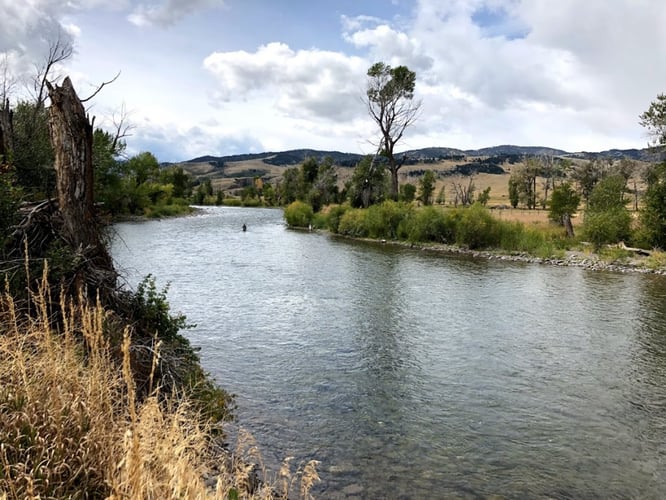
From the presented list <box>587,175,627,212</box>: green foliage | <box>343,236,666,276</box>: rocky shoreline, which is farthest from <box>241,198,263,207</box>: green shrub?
<box>587,175,627,212</box>: green foliage

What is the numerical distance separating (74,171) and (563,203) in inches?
1516

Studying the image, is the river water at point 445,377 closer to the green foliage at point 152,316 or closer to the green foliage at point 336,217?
the green foliage at point 152,316

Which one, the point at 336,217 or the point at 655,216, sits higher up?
the point at 336,217

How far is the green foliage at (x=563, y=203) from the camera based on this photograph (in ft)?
126

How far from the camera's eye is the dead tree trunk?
296 inches

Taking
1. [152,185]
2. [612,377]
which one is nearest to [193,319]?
[612,377]

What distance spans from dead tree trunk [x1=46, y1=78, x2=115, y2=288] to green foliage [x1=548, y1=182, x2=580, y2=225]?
37.5 metres

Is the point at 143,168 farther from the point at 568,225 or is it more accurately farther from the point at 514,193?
the point at 568,225

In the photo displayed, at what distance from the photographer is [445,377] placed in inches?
433

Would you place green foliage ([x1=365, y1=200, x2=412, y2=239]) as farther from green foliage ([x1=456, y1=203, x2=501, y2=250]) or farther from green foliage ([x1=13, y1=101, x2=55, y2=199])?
green foliage ([x1=13, y1=101, x2=55, y2=199])

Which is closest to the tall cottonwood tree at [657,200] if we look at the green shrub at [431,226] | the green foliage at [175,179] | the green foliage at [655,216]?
the green foliage at [655,216]

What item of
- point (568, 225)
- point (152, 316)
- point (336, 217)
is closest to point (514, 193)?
point (336, 217)

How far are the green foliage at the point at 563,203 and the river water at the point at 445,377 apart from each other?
16.1m

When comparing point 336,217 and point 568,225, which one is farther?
point 336,217
